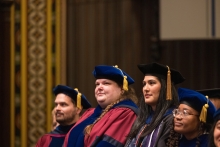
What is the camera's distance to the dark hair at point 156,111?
5.26 meters

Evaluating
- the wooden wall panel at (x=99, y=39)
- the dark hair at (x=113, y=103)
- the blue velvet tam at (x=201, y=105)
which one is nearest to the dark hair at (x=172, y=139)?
the blue velvet tam at (x=201, y=105)

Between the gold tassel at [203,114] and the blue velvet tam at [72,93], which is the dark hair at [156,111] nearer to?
the gold tassel at [203,114]

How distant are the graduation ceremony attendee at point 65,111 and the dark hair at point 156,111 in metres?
1.39

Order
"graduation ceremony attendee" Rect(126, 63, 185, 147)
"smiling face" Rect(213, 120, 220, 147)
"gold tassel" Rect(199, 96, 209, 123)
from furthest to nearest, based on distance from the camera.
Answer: "graduation ceremony attendee" Rect(126, 63, 185, 147)
"gold tassel" Rect(199, 96, 209, 123)
"smiling face" Rect(213, 120, 220, 147)

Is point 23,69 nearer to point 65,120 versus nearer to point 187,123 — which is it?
point 65,120

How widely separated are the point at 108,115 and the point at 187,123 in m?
1.04

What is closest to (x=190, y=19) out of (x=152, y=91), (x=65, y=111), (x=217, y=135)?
(x=65, y=111)

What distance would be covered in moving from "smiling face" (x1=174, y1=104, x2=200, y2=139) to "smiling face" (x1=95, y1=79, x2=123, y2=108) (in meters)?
1.05

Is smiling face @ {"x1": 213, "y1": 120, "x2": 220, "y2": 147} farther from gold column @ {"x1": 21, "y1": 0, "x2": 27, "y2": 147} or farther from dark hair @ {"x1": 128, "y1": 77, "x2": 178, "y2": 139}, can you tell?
gold column @ {"x1": 21, "y1": 0, "x2": 27, "y2": 147}

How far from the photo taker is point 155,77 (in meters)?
5.45

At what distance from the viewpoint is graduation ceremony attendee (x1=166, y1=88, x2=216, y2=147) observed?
497 centimetres

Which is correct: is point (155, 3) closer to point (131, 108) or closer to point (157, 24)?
point (157, 24)

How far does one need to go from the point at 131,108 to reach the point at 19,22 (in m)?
3.85

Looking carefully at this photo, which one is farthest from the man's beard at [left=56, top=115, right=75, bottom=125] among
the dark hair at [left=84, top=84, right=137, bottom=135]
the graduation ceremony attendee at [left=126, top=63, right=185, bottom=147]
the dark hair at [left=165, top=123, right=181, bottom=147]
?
the dark hair at [left=165, top=123, right=181, bottom=147]
